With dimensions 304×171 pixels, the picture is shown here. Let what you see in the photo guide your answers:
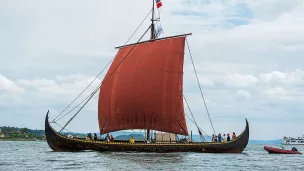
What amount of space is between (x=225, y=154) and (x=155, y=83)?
13886 mm

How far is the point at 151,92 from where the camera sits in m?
70.0

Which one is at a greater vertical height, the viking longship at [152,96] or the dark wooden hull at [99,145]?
the viking longship at [152,96]

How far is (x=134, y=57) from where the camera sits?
235ft

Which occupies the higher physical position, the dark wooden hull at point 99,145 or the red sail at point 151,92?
the red sail at point 151,92

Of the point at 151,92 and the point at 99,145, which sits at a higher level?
the point at 151,92

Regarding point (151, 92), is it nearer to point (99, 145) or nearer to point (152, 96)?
point (152, 96)

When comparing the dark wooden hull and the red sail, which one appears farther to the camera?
the red sail

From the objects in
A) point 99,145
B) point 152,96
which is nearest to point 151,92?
point 152,96

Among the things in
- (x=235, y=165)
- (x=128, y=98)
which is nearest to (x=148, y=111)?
(x=128, y=98)

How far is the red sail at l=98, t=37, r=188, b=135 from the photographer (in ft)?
229

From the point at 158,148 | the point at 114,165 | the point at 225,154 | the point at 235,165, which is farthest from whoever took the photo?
the point at 225,154

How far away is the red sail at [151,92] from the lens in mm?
69938

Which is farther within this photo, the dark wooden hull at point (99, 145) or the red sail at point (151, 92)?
the red sail at point (151, 92)

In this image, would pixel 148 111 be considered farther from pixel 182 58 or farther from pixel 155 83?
pixel 182 58
